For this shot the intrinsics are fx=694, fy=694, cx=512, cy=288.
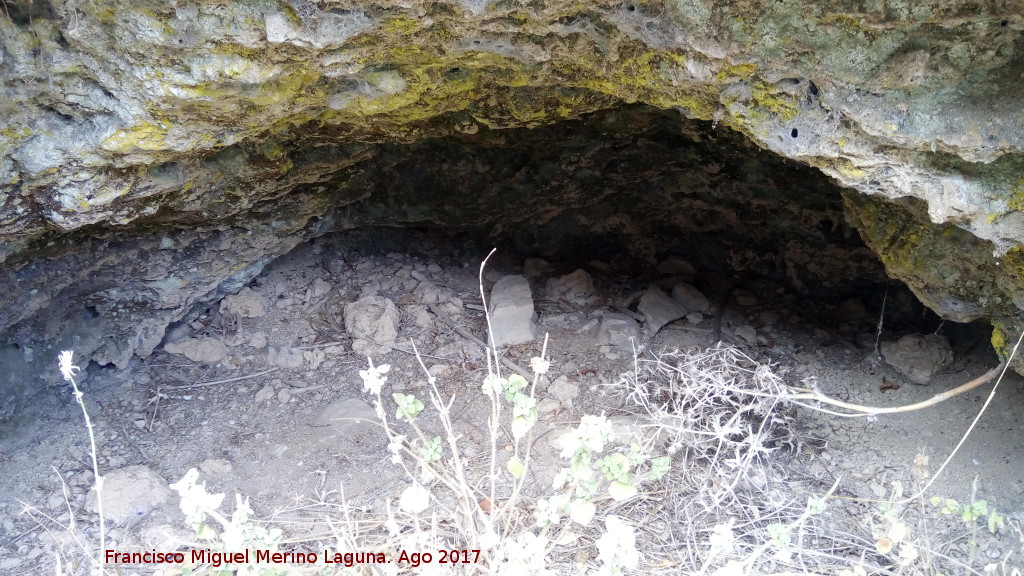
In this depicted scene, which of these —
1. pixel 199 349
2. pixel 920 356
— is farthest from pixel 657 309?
pixel 199 349

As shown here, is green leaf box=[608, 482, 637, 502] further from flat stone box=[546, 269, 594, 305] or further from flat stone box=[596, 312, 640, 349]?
flat stone box=[546, 269, 594, 305]

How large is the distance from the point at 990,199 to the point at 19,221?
2.06 meters

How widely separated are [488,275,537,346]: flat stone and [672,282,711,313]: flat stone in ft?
1.88

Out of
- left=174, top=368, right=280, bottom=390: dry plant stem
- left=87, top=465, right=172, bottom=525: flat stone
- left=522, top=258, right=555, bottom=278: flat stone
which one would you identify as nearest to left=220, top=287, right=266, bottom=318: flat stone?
left=174, top=368, right=280, bottom=390: dry plant stem

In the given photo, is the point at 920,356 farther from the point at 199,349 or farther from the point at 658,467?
the point at 199,349

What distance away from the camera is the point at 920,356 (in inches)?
84.0

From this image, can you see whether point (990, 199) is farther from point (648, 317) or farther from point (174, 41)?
point (174, 41)

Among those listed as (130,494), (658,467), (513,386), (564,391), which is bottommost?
(130,494)

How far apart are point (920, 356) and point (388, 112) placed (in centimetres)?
175

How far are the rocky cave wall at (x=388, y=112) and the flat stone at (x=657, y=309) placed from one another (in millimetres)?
621

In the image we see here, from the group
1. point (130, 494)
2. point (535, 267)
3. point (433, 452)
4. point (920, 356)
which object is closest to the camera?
point (433, 452)

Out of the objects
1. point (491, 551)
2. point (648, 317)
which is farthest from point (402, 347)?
point (491, 551)

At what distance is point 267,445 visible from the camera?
6.77ft

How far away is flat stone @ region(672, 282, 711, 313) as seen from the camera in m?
2.66
